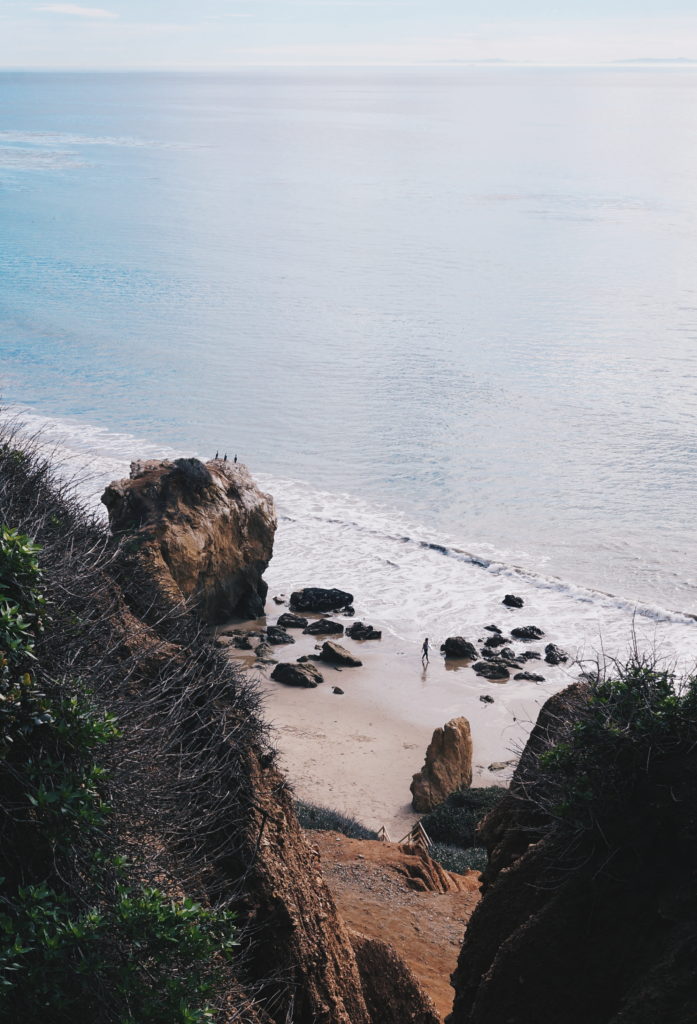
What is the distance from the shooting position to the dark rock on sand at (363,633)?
83.5ft

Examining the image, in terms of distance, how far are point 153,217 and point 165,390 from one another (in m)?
51.6

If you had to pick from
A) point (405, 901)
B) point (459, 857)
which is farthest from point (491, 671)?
point (405, 901)

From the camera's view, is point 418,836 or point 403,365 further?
point 403,365

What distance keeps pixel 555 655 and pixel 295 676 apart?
6.21 m

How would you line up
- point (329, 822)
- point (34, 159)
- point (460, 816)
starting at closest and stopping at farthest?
point (329, 822)
point (460, 816)
point (34, 159)

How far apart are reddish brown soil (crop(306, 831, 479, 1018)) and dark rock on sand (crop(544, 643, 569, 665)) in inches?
407

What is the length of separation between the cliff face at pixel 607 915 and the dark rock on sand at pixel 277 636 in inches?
694

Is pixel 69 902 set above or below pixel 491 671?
below

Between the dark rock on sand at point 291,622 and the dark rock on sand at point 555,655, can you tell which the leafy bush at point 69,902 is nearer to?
the dark rock on sand at point 555,655

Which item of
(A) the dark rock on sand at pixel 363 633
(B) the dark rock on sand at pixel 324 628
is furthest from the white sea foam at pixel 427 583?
(B) the dark rock on sand at pixel 324 628

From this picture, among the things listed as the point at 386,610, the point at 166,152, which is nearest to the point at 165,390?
the point at 386,610

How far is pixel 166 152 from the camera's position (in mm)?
144250

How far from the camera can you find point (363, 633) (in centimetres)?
2548

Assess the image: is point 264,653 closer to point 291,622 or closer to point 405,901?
point 291,622
